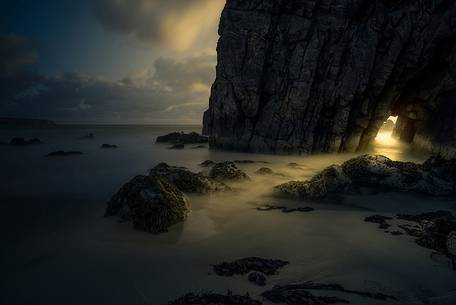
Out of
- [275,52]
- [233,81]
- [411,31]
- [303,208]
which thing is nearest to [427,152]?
[411,31]

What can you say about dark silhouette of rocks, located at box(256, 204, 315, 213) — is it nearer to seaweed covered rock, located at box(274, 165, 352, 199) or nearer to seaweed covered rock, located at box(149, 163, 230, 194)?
seaweed covered rock, located at box(274, 165, 352, 199)

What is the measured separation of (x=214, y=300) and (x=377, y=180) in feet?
32.5

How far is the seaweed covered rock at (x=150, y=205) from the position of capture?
767 cm

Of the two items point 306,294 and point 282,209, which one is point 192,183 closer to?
point 282,209

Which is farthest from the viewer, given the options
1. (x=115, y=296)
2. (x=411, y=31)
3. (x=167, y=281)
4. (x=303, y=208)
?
(x=411, y=31)

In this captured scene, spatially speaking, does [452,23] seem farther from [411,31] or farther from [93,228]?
[93,228]

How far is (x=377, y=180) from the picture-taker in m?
11.9

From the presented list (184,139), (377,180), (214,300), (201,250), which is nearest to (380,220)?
(377,180)

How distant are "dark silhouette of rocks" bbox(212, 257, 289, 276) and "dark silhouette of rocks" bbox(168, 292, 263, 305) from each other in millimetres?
712

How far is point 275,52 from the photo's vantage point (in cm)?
2636

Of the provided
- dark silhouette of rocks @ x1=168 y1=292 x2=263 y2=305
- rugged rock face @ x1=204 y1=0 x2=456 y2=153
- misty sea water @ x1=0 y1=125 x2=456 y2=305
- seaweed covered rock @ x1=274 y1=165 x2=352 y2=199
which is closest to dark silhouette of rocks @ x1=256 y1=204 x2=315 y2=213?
misty sea water @ x1=0 y1=125 x2=456 y2=305

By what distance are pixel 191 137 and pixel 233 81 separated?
1597 centimetres

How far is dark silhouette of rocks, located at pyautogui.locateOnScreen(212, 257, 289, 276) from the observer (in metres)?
5.36

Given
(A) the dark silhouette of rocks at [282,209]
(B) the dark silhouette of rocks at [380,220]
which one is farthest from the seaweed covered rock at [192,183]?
(B) the dark silhouette of rocks at [380,220]
